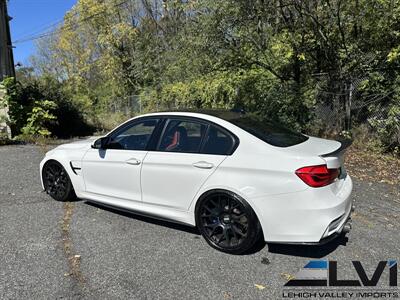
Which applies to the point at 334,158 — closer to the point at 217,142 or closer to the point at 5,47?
the point at 217,142

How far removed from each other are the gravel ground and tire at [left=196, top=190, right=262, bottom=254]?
128 mm

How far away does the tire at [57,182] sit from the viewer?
527 centimetres

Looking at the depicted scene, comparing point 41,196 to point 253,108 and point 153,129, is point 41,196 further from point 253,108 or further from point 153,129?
point 253,108

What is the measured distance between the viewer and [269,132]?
13.0 feet

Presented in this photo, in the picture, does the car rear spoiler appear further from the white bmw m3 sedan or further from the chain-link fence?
the chain-link fence

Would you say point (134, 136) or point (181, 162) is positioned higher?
point (134, 136)

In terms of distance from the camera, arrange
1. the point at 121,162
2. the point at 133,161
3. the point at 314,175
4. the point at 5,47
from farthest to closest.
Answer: the point at 5,47 → the point at 121,162 → the point at 133,161 → the point at 314,175

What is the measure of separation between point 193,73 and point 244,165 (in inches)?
359

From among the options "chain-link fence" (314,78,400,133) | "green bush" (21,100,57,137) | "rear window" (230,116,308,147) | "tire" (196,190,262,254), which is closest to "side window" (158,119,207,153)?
"rear window" (230,116,308,147)

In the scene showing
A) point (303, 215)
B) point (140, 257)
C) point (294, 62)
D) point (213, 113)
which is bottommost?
point (140, 257)

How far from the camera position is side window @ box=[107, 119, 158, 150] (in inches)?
173

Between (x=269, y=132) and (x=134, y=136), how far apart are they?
172 centimetres

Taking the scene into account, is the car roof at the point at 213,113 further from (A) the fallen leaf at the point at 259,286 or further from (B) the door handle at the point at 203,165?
(A) the fallen leaf at the point at 259,286

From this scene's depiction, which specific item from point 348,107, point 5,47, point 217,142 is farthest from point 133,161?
point 5,47
